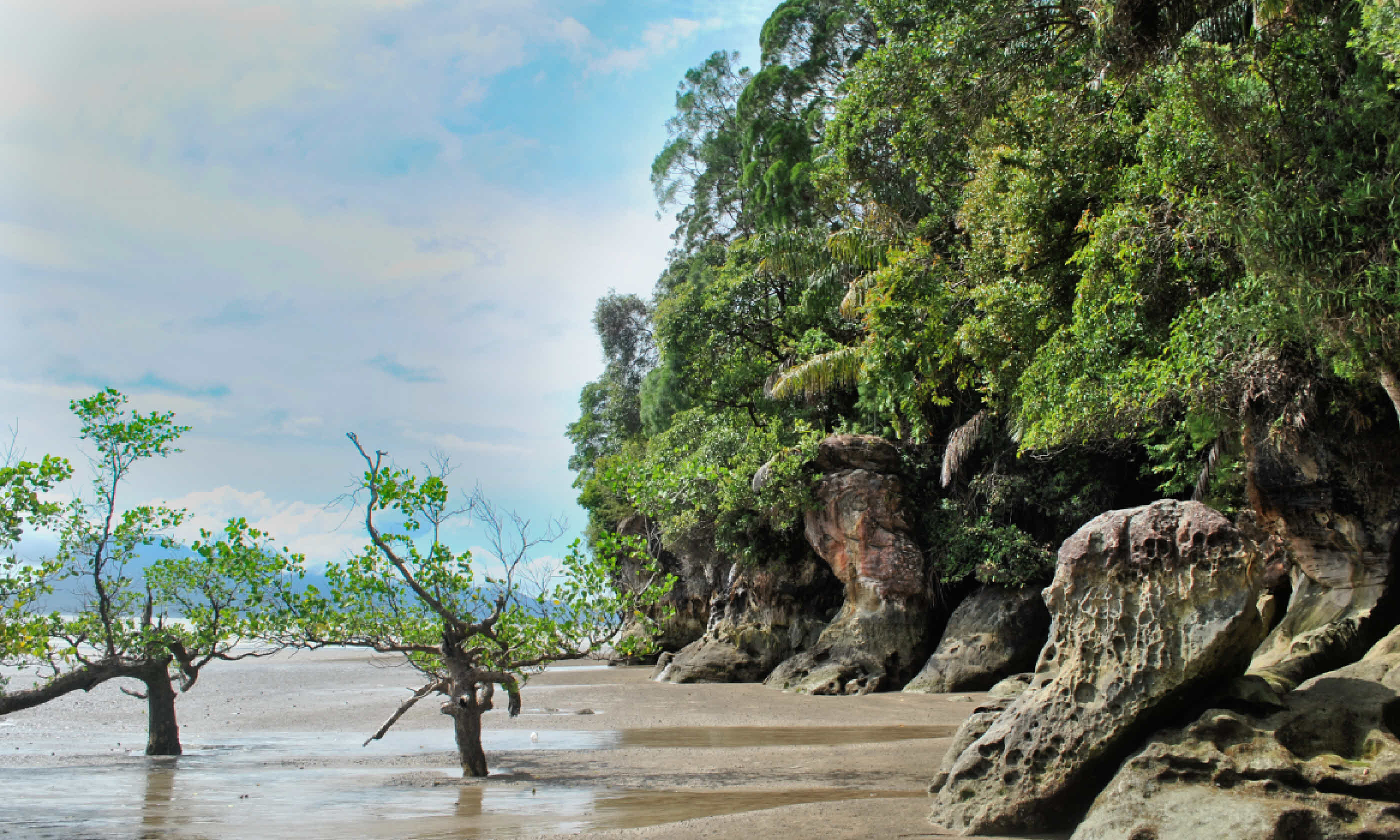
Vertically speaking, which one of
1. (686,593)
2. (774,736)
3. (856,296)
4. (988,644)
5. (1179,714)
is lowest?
(774,736)

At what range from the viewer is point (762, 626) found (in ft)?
72.3

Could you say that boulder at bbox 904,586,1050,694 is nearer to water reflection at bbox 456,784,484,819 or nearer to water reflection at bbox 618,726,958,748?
water reflection at bbox 618,726,958,748

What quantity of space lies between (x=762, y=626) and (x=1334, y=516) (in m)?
13.4

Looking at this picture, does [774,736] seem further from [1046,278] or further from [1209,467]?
[1046,278]

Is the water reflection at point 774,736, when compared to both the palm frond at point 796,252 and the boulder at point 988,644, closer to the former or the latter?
the boulder at point 988,644

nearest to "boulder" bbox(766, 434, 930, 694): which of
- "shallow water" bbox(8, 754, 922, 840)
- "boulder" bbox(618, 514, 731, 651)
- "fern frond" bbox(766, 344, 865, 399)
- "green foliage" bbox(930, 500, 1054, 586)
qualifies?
"green foliage" bbox(930, 500, 1054, 586)

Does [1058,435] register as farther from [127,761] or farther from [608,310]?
[608,310]

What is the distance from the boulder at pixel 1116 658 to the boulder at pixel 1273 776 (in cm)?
27

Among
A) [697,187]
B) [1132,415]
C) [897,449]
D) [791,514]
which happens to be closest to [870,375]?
[897,449]

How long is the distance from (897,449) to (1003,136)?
7774mm

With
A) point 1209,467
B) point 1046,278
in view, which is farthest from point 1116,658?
point 1046,278

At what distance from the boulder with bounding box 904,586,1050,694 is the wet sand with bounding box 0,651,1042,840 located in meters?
0.98

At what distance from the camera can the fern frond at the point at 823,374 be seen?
21.5 m

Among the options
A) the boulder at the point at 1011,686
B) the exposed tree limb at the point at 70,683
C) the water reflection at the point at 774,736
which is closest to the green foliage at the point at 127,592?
the exposed tree limb at the point at 70,683
